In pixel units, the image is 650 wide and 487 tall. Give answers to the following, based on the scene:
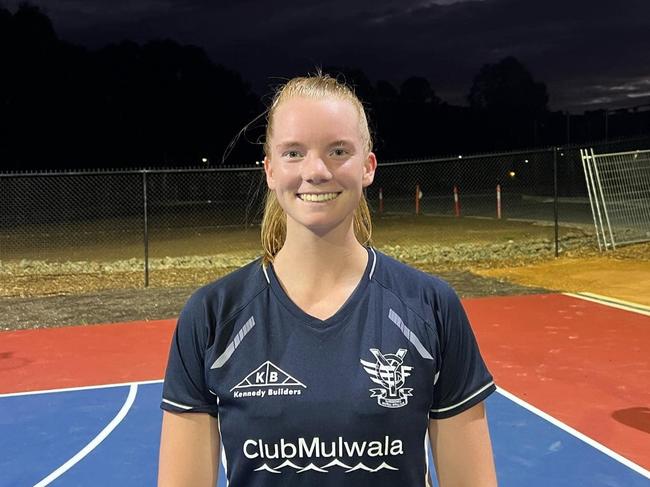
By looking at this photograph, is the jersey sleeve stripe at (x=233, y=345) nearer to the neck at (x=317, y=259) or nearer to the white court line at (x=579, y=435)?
the neck at (x=317, y=259)

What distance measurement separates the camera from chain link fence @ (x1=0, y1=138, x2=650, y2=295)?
1633 cm

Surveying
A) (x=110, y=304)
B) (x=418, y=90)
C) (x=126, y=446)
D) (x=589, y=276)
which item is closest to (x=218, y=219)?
(x=110, y=304)

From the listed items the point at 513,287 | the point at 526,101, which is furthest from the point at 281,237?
the point at 526,101

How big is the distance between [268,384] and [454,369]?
440mm

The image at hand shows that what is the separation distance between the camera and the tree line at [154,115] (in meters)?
47.3

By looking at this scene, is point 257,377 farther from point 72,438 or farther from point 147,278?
point 147,278

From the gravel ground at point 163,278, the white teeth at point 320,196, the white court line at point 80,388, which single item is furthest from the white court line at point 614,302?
the white teeth at point 320,196

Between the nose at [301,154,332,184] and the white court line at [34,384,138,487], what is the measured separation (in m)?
4.13

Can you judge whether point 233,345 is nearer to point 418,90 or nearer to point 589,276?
point 589,276

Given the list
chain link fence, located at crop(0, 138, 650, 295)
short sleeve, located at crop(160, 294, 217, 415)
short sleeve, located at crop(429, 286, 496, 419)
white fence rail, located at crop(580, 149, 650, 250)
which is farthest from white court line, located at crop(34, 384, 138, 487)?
white fence rail, located at crop(580, 149, 650, 250)

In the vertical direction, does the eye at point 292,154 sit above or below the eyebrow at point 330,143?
below

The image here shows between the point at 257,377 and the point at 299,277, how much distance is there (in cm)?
27

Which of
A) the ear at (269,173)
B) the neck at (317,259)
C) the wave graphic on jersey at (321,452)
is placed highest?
the ear at (269,173)

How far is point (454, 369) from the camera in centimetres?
168
